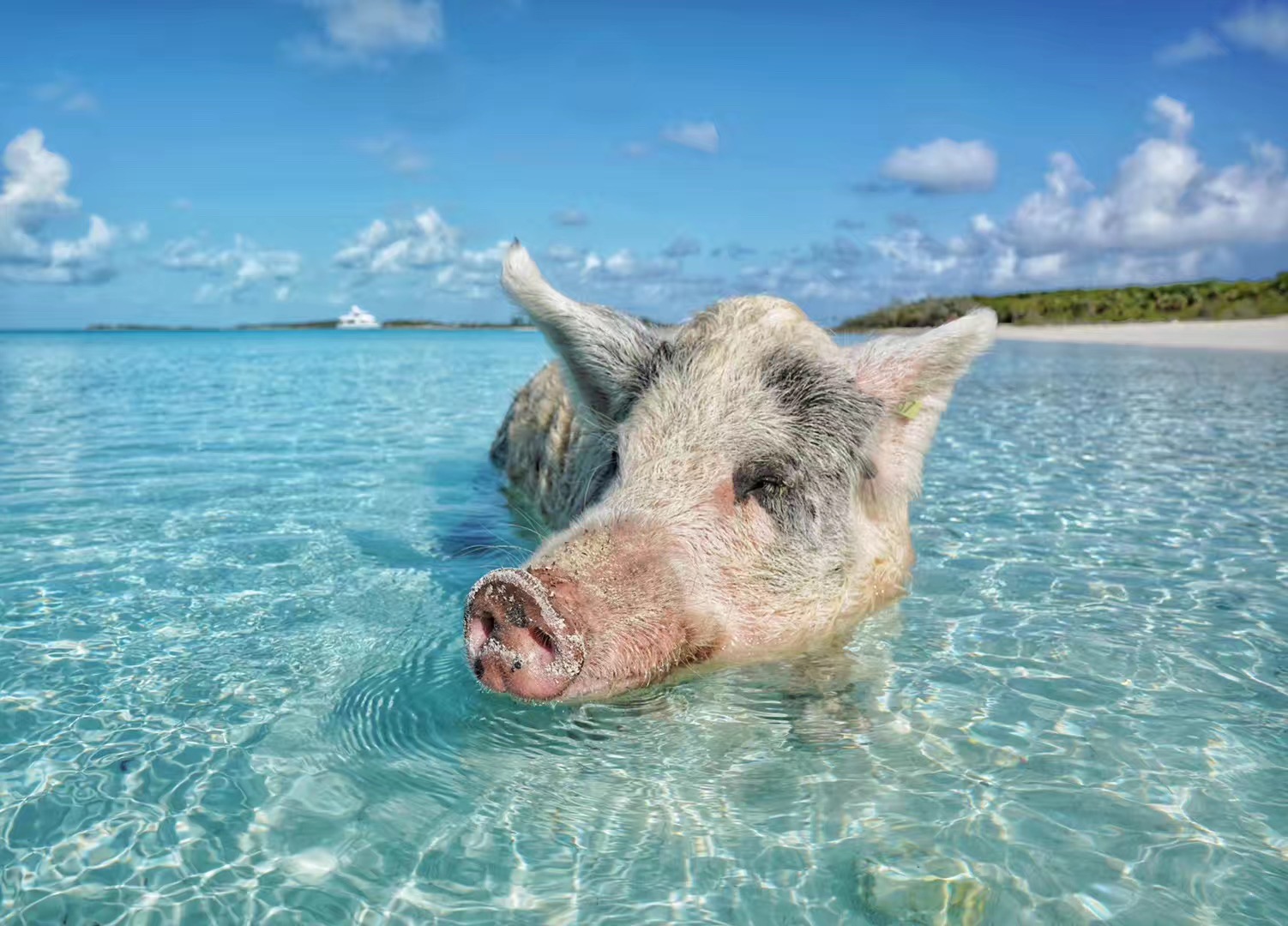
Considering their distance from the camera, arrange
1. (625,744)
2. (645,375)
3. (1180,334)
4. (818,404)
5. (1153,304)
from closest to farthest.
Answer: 1. (625,744)
2. (818,404)
3. (645,375)
4. (1180,334)
5. (1153,304)

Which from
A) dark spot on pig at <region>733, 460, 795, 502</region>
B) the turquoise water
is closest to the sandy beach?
the turquoise water

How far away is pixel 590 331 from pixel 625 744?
A: 2.17 m

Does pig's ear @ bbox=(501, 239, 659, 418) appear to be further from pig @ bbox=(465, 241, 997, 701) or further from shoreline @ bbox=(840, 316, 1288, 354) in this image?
shoreline @ bbox=(840, 316, 1288, 354)

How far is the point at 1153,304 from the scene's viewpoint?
199ft

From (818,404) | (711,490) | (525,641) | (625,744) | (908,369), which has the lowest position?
(625,744)

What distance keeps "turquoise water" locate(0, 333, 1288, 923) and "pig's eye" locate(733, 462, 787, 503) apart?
92 cm

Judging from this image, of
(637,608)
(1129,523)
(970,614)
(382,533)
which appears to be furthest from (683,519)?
(1129,523)

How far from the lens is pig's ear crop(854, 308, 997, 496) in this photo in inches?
187

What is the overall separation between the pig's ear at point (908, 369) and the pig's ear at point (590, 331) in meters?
1.22

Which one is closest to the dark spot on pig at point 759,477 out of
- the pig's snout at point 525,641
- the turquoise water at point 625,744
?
the turquoise water at point 625,744

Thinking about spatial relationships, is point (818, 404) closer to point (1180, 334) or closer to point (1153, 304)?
point (1180, 334)

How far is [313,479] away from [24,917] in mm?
7564

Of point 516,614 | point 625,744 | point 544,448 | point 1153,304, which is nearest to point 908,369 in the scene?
point 625,744

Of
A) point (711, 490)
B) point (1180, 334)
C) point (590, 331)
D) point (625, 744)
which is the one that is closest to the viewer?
point (625, 744)
